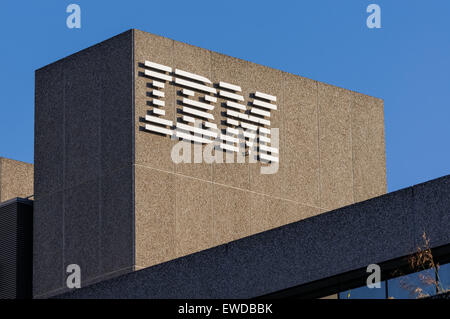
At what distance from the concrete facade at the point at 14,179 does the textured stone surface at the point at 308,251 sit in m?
18.1

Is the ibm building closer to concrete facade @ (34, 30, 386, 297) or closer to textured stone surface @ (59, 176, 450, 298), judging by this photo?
concrete facade @ (34, 30, 386, 297)

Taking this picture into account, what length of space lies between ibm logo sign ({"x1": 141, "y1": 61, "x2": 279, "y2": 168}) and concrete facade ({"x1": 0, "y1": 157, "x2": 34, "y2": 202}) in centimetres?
1222

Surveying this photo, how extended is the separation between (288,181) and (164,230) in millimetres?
5230

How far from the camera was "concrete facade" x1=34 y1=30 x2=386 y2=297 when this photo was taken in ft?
104

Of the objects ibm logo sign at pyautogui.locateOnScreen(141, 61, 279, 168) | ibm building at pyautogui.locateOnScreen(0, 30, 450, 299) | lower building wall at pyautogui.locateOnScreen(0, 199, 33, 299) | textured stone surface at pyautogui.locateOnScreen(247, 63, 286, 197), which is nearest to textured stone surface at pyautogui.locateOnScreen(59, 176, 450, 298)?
ibm building at pyautogui.locateOnScreen(0, 30, 450, 299)

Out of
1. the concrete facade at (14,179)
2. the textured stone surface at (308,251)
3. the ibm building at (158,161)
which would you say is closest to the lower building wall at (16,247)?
the ibm building at (158,161)

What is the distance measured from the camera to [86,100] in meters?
33.5

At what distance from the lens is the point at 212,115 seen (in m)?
33.4

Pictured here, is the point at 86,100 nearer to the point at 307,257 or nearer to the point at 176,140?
the point at 176,140

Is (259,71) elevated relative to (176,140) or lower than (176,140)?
elevated

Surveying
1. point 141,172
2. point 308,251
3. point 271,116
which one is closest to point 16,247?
point 141,172
